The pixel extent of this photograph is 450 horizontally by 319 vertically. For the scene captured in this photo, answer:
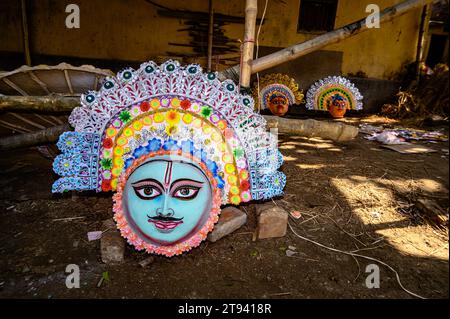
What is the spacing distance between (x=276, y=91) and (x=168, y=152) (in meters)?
5.87

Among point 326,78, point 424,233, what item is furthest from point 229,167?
point 326,78

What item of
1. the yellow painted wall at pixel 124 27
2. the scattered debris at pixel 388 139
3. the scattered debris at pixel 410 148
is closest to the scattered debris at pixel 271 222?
the scattered debris at pixel 410 148

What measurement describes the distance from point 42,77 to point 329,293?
138 inches

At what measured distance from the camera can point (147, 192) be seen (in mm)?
2260

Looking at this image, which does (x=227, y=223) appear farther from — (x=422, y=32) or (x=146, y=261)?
(x=422, y=32)

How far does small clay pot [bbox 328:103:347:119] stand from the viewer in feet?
24.9

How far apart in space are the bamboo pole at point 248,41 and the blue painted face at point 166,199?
3.48 feet

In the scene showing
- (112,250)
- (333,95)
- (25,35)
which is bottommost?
(112,250)

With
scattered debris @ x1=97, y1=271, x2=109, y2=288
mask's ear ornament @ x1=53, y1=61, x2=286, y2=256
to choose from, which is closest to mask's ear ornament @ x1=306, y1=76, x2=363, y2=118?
mask's ear ornament @ x1=53, y1=61, x2=286, y2=256

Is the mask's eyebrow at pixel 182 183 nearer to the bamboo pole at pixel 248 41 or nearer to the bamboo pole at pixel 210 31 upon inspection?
the bamboo pole at pixel 248 41

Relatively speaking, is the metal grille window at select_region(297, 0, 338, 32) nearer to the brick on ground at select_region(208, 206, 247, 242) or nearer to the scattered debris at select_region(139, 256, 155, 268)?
the brick on ground at select_region(208, 206, 247, 242)

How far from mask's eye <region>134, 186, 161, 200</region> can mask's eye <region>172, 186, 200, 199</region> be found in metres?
0.14

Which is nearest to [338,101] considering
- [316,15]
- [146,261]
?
[316,15]

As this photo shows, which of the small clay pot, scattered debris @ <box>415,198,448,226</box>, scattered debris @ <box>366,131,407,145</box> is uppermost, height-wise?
the small clay pot
